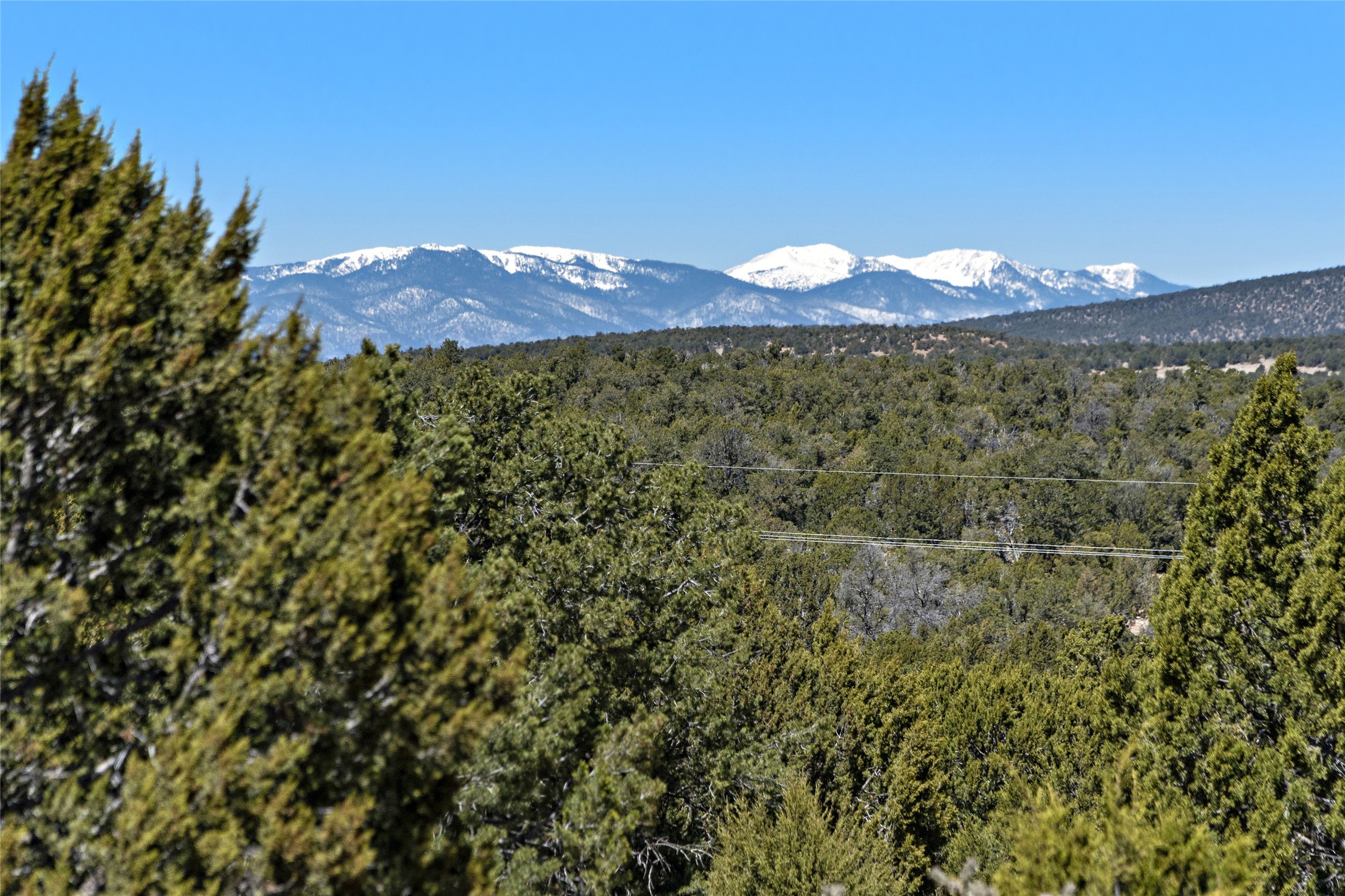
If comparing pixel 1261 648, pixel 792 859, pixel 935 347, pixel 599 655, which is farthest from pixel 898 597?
pixel 935 347

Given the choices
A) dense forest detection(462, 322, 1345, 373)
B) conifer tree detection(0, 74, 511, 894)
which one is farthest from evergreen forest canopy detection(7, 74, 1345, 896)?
dense forest detection(462, 322, 1345, 373)

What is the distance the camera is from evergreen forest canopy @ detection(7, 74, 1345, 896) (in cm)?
480

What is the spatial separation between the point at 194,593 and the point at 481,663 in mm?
1589

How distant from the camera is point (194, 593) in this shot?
496 cm

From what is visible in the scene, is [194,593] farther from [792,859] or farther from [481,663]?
[792,859]

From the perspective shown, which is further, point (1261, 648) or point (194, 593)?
point (1261, 648)

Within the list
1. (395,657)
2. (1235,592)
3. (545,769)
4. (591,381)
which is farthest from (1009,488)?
(395,657)

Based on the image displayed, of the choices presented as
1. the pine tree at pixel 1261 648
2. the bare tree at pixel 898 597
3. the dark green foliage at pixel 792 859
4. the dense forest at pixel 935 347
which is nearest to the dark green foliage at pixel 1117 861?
the pine tree at pixel 1261 648

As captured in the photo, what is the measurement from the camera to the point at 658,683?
41.6ft

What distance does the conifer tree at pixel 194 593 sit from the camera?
452 cm

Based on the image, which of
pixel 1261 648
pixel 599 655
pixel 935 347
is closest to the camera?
pixel 1261 648

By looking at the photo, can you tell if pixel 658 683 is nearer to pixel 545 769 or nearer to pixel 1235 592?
pixel 545 769

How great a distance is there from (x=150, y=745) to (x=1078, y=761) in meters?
19.9

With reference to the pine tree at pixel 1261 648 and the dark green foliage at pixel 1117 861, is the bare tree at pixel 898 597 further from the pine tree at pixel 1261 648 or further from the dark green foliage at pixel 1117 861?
the dark green foliage at pixel 1117 861
